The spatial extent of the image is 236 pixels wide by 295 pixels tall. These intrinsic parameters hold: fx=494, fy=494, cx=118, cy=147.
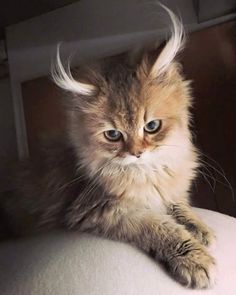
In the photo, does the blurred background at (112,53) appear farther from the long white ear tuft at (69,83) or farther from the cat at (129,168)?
the long white ear tuft at (69,83)

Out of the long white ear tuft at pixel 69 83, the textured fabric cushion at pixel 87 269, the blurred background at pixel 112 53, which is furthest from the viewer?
the blurred background at pixel 112 53

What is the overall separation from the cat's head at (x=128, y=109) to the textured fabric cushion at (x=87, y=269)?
176 mm

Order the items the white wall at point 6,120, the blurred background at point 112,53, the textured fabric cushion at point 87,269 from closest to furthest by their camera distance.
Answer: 1. the textured fabric cushion at point 87,269
2. the blurred background at point 112,53
3. the white wall at point 6,120

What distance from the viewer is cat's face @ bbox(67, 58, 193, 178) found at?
948 millimetres

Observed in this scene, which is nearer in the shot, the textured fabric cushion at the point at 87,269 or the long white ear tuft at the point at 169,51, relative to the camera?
the textured fabric cushion at the point at 87,269

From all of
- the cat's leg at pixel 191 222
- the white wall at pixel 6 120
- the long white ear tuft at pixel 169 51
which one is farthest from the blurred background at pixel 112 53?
the long white ear tuft at pixel 169 51

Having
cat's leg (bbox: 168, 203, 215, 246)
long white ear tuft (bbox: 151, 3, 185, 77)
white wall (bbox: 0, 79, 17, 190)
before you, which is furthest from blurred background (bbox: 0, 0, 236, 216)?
long white ear tuft (bbox: 151, 3, 185, 77)

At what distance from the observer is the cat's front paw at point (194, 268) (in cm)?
85

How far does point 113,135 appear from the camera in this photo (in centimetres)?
97

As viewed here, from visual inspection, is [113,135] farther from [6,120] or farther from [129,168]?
[6,120]

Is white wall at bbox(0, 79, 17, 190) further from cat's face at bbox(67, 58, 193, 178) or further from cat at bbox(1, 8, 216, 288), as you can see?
cat's face at bbox(67, 58, 193, 178)

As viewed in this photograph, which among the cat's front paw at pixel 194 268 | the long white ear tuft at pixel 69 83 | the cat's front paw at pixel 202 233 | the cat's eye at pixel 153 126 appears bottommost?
the cat's front paw at pixel 194 268

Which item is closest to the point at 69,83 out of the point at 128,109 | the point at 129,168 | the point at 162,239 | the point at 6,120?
the point at 128,109

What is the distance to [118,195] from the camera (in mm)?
1014
